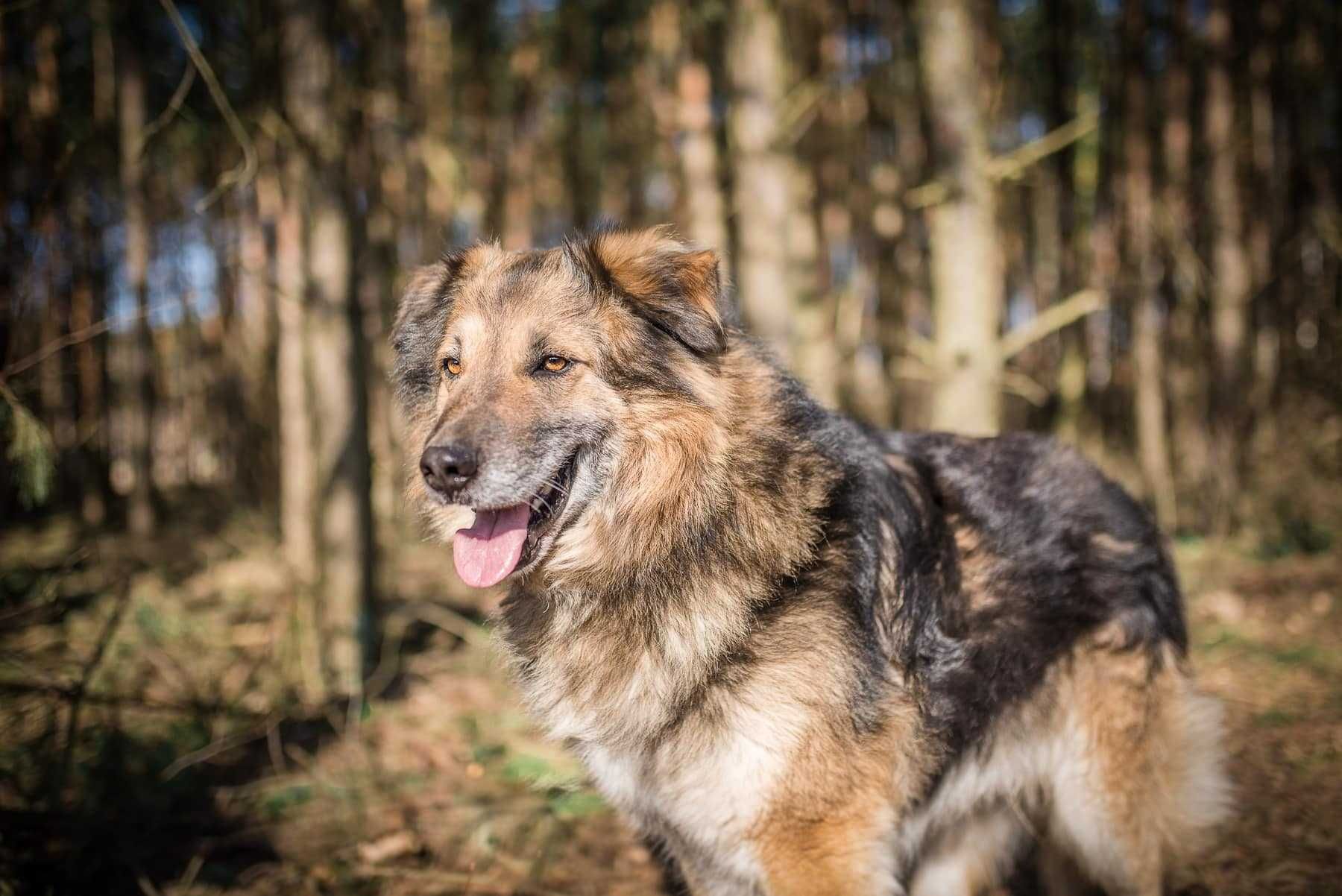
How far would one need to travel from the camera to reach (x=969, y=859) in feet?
13.0

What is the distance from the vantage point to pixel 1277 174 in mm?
16844

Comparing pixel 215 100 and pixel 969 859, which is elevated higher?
pixel 215 100

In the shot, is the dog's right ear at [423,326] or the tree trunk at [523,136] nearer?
the dog's right ear at [423,326]

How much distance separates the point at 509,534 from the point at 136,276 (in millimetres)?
11290

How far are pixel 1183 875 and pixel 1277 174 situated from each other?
17.2m

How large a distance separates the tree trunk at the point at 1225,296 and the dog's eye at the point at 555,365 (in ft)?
31.7

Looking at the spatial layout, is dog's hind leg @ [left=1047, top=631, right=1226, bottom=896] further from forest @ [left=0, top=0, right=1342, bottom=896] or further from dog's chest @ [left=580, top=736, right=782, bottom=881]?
dog's chest @ [left=580, top=736, right=782, bottom=881]

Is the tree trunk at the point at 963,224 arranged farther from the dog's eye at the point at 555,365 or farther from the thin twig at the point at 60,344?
the thin twig at the point at 60,344

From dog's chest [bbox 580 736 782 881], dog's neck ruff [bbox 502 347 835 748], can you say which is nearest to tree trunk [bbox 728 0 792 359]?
dog's neck ruff [bbox 502 347 835 748]

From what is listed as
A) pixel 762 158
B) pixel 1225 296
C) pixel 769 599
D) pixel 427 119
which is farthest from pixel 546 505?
pixel 427 119

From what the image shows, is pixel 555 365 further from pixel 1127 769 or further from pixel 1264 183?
pixel 1264 183

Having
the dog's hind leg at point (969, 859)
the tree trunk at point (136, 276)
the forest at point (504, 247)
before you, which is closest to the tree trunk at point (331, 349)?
the forest at point (504, 247)

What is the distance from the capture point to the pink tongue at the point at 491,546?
2.88m

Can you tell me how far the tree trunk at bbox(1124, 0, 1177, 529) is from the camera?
41.2 feet
